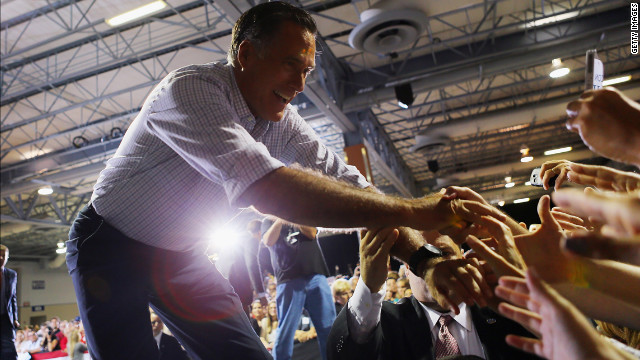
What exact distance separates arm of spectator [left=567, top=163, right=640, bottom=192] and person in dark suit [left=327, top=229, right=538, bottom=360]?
21.1 inches

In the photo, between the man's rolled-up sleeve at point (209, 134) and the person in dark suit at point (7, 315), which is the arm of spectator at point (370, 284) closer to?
the man's rolled-up sleeve at point (209, 134)

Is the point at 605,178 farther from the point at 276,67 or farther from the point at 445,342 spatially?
the point at 276,67

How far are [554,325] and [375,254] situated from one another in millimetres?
841

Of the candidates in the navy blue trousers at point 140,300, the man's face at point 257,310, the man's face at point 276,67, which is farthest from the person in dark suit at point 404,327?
the man's face at point 257,310

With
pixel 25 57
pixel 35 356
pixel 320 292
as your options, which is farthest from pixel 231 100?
pixel 25 57

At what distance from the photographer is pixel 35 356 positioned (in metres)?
5.62

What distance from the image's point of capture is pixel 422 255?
144 centimetres

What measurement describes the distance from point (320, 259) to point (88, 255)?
120 inches

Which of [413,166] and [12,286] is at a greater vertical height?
[413,166]

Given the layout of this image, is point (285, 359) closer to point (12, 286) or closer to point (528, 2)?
point (12, 286)

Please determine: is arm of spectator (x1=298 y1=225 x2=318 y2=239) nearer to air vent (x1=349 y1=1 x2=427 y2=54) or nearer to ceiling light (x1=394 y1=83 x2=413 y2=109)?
air vent (x1=349 y1=1 x2=427 y2=54)

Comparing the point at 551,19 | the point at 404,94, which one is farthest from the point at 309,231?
the point at 551,19

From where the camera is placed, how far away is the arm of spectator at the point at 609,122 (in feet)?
2.95

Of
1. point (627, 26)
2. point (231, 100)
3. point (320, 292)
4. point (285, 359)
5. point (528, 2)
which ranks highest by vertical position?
point (528, 2)
